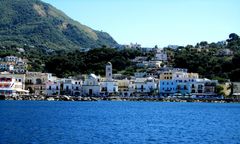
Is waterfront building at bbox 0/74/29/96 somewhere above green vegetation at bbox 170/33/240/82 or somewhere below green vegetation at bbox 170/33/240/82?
below

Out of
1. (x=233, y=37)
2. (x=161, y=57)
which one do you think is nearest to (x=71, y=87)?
(x=161, y=57)

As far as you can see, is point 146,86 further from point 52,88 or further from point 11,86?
point 11,86

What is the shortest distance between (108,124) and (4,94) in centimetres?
5642

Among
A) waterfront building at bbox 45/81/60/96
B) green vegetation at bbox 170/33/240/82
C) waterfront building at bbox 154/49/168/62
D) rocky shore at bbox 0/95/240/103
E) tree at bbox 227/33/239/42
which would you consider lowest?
rocky shore at bbox 0/95/240/103

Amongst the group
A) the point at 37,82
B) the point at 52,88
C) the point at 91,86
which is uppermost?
the point at 37,82

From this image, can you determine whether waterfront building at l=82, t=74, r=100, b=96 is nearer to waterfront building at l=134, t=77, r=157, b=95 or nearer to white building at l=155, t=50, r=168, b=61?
waterfront building at l=134, t=77, r=157, b=95

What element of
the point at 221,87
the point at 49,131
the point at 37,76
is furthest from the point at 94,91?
the point at 49,131

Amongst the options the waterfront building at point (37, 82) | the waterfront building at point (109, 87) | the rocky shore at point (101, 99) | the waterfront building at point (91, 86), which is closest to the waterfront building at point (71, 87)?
the waterfront building at point (91, 86)

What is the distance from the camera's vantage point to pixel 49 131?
36.2 metres

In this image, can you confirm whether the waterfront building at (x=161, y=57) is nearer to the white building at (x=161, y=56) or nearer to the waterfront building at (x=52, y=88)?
the white building at (x=161, y=56)

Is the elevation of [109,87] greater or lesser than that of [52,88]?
greater

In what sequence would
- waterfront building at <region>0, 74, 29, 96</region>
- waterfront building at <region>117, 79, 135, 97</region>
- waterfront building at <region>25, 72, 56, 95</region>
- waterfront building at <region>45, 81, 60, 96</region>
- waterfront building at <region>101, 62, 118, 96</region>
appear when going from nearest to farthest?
waterfront building at <region>0, 74, 29, 96</region>, waterfront building at <region>101, 62, 118, 96</region>, waterfront building at <region>45, 81, 60, 96</region>, waterfront building at <region>25, 72, 56, 95</region>, waterfront building at <region>117, 79, 135, 97</region>

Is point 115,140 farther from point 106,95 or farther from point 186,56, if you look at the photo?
point 186,56

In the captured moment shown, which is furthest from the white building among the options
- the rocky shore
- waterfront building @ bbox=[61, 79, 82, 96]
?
the rocky shore
